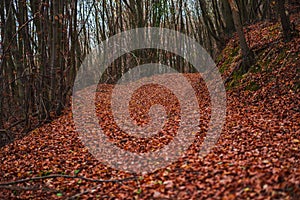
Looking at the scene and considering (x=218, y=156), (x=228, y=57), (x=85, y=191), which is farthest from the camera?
(x=228, y=57)

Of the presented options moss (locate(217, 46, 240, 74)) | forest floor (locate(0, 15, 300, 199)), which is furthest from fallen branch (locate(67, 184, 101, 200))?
moss (locate(217, 46, 240, 74))

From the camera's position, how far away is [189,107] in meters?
10.5

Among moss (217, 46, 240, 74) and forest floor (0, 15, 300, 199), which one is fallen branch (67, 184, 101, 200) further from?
moss (217, 46, 240, 74)

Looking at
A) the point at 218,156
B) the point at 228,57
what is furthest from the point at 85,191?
the point at 228,57

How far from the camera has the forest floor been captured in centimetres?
469

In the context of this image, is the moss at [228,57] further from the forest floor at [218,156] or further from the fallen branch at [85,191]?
the fallen branch at [85,191]

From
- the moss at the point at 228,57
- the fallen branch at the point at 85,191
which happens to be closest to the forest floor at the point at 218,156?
the fallen branch at the point at 85,191

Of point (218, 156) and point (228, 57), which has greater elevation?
point (228, 57)

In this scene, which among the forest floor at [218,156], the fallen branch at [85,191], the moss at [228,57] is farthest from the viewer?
the moss at [228,57]

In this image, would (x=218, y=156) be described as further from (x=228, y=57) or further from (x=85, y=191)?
(x=228, y=57)

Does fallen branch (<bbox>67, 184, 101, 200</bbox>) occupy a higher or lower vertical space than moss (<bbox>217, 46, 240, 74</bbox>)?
lower

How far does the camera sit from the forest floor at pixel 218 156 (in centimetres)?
469

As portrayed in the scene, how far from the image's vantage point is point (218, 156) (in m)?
6.09

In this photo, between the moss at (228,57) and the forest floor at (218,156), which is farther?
the moss at (228,57)
